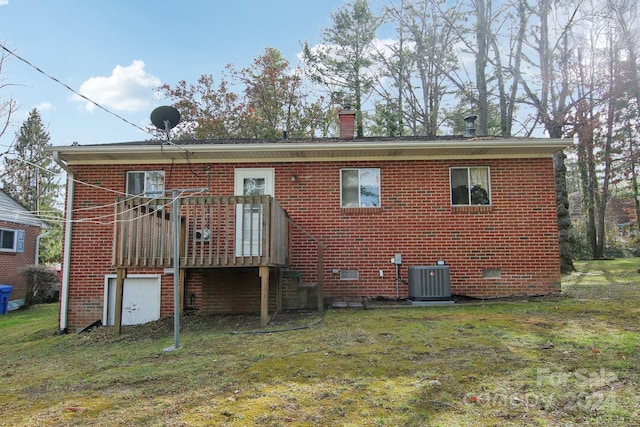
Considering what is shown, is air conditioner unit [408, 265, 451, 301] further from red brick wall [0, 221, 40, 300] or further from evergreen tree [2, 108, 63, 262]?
evergreen tree [2, 108, 63, 262]

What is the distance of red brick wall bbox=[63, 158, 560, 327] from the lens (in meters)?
9.04

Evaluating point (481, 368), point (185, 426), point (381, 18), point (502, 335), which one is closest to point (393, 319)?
point (502, 335)

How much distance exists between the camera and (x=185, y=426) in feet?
10.4

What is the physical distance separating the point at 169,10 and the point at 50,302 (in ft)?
43.8

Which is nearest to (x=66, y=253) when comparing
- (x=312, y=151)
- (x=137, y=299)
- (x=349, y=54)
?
(x=137, y=299)

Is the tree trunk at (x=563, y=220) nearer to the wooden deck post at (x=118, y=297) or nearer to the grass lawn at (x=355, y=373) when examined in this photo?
the grass lawn at (x=355, y=373)

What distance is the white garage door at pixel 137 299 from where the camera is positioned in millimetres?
9102

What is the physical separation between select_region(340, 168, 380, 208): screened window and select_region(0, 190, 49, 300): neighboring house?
1383 cm

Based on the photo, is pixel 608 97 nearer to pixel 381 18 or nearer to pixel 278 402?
pixel 381 18

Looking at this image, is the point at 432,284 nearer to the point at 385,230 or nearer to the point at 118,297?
the point at 385,230

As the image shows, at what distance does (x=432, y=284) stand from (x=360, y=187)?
261cm

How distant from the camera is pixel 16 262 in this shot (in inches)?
703

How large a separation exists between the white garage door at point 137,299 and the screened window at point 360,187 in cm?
452

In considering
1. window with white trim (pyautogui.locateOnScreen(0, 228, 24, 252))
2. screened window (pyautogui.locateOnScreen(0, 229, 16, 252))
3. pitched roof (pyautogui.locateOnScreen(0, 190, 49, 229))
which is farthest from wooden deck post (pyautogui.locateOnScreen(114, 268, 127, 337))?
screened window (pyautogui.locateOnScreen(0, 229, 16, 252))
